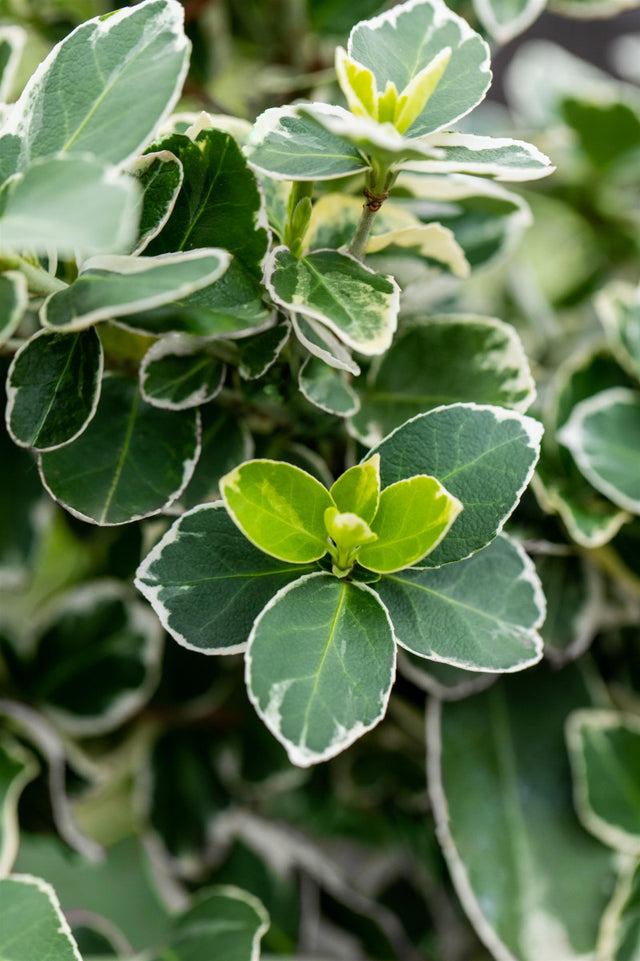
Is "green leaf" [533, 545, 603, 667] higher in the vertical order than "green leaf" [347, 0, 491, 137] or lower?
lower

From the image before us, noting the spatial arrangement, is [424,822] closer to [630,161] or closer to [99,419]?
[99,419]

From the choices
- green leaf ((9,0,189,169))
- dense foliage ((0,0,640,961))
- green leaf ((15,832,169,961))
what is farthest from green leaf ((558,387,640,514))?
green leaf ((15,832,169,961))

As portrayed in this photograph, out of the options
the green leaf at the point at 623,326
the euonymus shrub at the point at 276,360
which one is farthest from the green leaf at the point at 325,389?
the green leaf at the point at 623,326

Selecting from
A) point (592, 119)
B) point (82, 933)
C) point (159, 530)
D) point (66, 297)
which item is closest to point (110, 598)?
point (159, 530)

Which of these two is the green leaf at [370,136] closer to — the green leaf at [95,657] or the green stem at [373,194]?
the green stem at [373,194]

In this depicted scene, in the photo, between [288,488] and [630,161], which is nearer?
[288,488]

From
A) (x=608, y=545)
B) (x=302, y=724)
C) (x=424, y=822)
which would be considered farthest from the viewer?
(x=424, y=822)

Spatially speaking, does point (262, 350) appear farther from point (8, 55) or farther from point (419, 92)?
point (8, 55)

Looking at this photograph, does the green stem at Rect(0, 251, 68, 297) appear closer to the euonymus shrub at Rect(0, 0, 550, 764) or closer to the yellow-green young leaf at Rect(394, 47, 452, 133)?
the euonymus shrub at Rect(0, 0, 550, 764)
